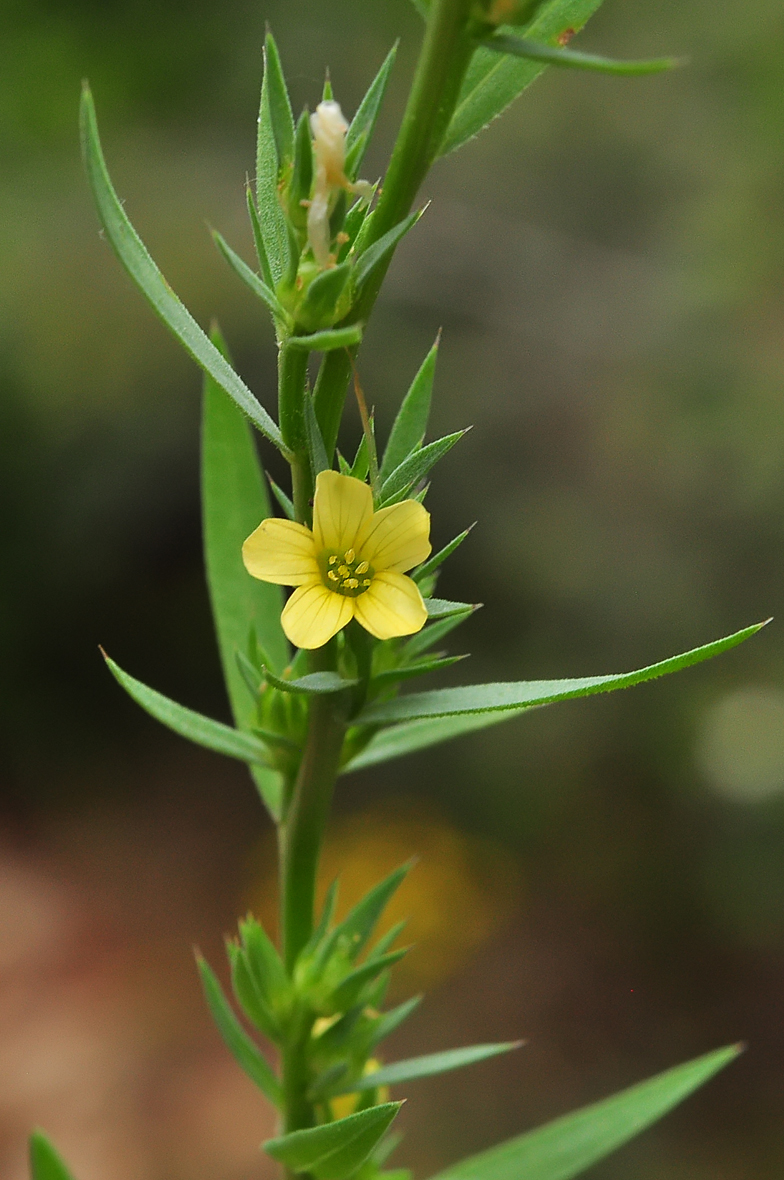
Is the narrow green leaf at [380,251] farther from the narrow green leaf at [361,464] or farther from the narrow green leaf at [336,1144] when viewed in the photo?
the narrow green leaf at [336,1144]

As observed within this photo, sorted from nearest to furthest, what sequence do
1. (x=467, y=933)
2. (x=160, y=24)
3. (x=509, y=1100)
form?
(x=509, y=1100), (x=467, y=933), (x=160, y=24)

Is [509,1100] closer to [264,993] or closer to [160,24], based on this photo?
[264,993]

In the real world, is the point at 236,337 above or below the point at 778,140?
below

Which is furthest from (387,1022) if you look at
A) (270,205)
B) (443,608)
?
(270,205)

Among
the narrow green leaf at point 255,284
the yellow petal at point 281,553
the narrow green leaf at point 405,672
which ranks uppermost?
the narrow green leaf at point 255,284

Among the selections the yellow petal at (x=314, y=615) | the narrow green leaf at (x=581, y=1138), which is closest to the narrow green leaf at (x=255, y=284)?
the yellow petal at (x=314, y=615)

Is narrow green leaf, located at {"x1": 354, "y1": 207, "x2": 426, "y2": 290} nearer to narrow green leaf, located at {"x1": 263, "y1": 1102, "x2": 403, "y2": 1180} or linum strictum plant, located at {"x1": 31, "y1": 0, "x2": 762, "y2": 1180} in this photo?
linum strictum plant, located at {"x1": 31, "y1": 0, "x2": 762, "y2": 1180}

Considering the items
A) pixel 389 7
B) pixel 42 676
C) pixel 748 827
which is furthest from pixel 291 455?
pixel 389 7

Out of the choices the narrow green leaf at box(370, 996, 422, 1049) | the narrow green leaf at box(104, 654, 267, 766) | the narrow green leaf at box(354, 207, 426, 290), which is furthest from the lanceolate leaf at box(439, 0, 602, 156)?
the narrow green leaf at box(370, 996, 422, 1049)
